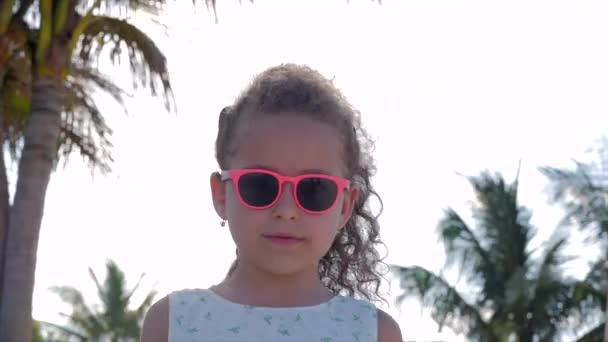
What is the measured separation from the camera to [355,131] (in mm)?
2848

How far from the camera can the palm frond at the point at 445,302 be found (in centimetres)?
2519

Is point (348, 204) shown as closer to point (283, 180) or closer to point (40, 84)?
point (283, 180)

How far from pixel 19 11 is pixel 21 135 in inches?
59.4

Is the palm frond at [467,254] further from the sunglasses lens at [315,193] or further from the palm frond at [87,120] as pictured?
the sunglasses lens at [315,193]

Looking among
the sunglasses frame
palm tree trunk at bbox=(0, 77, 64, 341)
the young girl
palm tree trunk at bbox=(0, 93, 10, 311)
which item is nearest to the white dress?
the young girl

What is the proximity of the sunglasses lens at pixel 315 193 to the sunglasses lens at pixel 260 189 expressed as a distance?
55 mm

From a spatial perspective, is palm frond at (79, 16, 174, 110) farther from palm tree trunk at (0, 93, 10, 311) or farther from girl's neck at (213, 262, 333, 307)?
girl's neck at (213, 262, 333, 307)

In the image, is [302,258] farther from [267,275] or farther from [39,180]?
[39,180]

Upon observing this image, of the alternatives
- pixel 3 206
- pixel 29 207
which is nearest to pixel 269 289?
pixel 29 207

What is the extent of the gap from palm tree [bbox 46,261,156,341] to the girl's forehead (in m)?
32.2

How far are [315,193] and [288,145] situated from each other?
127 mm

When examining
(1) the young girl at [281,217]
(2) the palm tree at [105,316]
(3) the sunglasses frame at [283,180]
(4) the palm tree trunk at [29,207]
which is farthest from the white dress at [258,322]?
(2) the palm tree at [105,316]

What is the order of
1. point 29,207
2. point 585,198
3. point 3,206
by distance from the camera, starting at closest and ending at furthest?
1. point 29,207
2. point 3,206
3. point 585,198

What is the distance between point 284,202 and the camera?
2584mm
